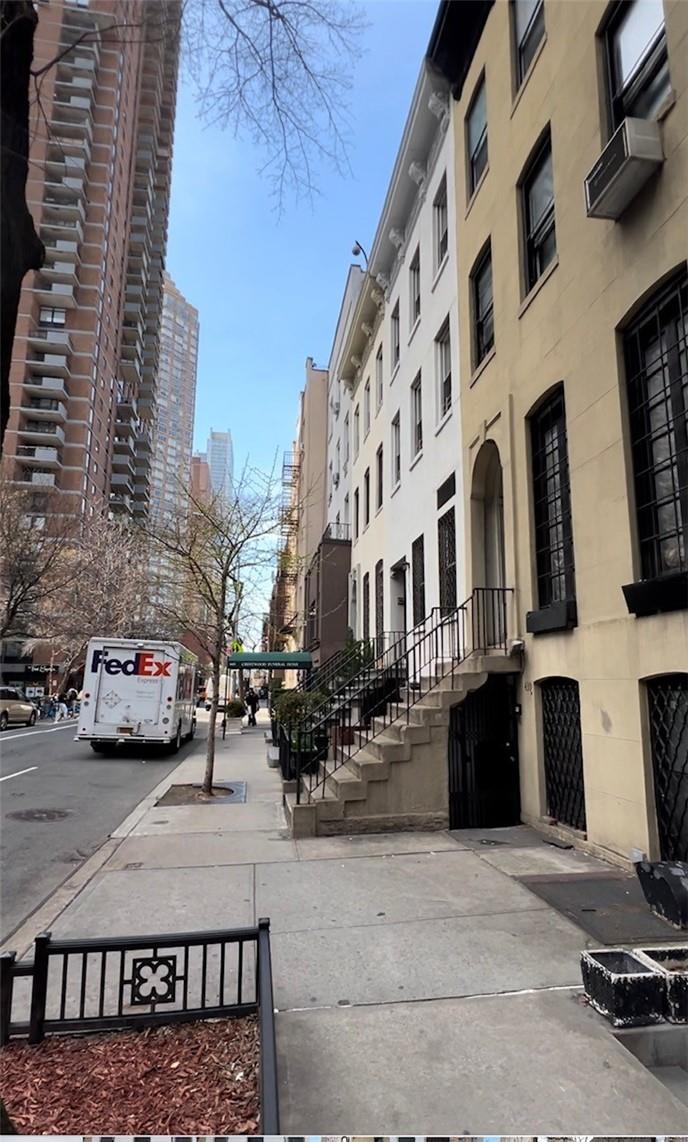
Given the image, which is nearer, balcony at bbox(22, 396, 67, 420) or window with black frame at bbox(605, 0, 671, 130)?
window with black frame at bbox(605, 0, 671, 130)

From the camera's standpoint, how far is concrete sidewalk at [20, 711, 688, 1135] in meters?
2.84

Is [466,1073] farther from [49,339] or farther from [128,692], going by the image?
[49,339]

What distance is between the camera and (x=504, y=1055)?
126 inches

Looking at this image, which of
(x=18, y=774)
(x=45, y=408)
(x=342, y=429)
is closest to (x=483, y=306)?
(x=18, y=774)

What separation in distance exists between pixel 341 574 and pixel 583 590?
17.4 meters

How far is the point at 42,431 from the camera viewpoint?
209 feet

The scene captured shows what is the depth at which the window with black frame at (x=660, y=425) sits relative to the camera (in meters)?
5.89

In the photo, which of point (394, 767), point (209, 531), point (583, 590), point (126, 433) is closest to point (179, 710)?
point (209, 531)

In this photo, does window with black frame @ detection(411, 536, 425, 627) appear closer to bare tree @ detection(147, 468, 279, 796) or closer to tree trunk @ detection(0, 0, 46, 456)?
bare tree @ detection(147, 468, 279, 796)

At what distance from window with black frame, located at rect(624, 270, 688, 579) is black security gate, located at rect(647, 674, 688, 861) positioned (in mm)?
1042

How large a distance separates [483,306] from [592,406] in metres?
5.04

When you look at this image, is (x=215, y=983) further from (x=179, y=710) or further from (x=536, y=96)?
(x=179, y=710)

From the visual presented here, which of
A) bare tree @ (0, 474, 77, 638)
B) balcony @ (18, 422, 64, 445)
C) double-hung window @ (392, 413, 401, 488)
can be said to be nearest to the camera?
double-hung window @ (392, 413, 401, 488)

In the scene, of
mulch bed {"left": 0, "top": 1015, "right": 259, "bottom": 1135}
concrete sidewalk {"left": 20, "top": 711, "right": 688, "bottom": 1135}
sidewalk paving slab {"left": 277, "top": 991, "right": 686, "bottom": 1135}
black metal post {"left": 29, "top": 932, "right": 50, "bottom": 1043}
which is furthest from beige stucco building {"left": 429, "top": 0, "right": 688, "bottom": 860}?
black metal post {"left": 29, "top": 932, "right": 50, "bottom": 1043}
